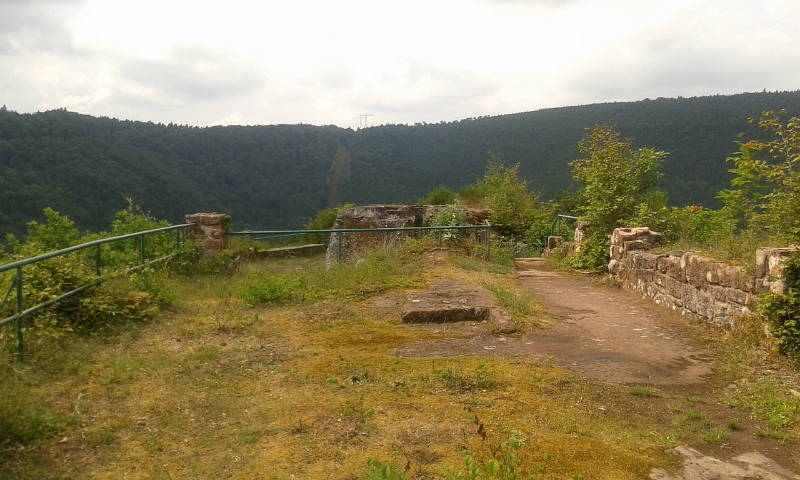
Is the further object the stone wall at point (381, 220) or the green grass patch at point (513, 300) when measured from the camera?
the stone wall at point (381, 220)

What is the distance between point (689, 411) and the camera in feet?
14.7

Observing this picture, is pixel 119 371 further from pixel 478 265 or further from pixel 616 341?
pixel 478 265

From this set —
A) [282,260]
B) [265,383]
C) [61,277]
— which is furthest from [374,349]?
[282,260]

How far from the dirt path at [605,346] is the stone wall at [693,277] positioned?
357 millimetres

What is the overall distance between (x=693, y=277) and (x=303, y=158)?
52.7m

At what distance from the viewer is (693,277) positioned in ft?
25.5

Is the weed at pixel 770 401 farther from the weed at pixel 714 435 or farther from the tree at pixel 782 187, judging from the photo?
the tree at pixel 782 187

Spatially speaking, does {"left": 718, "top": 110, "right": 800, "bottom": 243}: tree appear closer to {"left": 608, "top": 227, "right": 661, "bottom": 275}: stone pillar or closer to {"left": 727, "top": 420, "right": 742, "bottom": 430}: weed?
{"left": 608, "top": 227, "right": 661, "bottom": 275}: stone pillar

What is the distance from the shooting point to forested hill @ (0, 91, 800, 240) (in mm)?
38600

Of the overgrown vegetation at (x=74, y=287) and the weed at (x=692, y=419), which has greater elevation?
the overgrown vegetation at (x=74, y=287)

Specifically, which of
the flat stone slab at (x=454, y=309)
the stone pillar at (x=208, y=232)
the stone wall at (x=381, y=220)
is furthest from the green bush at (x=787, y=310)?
the stone wall at (x=381, y=220)

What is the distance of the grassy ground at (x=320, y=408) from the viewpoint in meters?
3.46

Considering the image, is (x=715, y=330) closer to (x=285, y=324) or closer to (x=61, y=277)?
(x=285, y=324)

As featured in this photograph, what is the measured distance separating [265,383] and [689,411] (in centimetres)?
325
